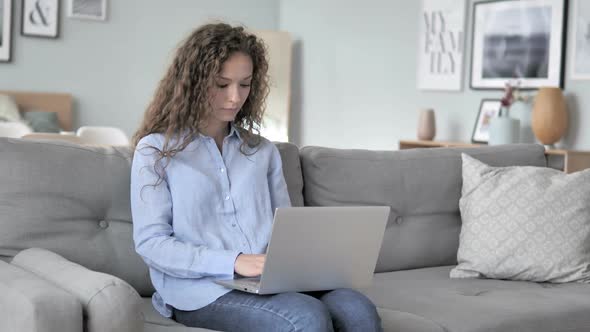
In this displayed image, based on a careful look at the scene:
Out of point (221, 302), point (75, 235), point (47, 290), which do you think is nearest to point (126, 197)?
point (75, 235)

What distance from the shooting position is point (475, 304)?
2430mm

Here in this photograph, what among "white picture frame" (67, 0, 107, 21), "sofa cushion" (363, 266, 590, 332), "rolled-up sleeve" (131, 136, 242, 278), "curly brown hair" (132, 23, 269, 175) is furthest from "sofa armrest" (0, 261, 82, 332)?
"white picture frame" (67, 0, 107, 21)

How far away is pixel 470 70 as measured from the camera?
5.92 metres

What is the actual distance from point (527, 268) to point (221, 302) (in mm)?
1176

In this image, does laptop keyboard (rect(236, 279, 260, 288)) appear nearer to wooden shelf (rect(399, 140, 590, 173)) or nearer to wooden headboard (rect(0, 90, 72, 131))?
wooden shelf (rect(399, 140, 590, 173))

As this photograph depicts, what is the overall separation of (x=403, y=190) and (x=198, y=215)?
0.97 meters

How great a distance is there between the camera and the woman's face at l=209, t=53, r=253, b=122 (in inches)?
90.7

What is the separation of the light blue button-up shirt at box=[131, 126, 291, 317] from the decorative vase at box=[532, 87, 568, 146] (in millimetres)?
3013

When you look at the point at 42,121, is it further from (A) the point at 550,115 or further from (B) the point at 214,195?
(B) the point at 214,195

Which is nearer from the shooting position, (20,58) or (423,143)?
(423,143)

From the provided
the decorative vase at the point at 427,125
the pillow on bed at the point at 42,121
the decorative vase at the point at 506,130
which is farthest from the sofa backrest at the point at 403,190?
the pillow on bed at the point at 42,121

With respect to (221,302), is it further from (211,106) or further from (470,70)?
(470,70)

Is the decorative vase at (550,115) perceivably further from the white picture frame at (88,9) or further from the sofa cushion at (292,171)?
the white picture frame at (88,9)

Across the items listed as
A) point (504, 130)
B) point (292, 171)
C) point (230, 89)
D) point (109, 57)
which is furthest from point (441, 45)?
point (230, 89)
